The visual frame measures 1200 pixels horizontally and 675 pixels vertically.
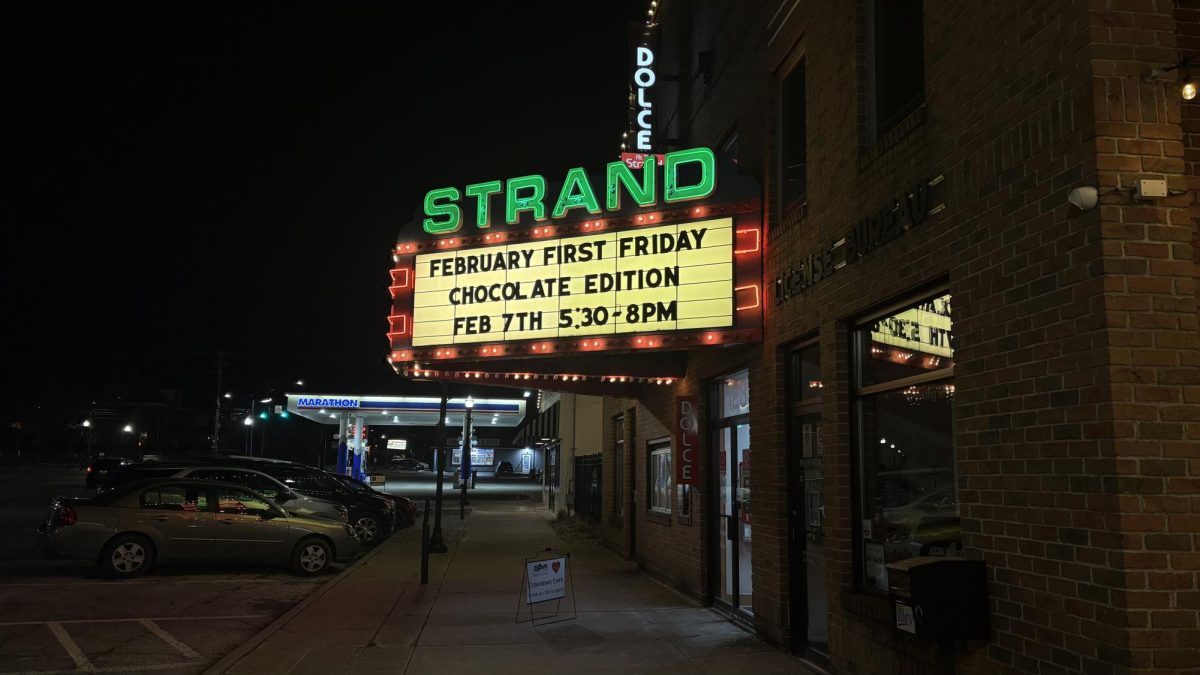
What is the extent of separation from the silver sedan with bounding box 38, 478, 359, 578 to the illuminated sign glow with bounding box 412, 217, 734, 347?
461 cm

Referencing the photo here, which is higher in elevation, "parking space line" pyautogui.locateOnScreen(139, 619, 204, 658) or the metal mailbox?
the metal mailbox

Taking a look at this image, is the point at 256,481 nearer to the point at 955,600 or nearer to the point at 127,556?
the point at 127,556

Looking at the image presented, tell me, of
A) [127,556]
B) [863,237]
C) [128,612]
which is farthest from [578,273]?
[127,556]

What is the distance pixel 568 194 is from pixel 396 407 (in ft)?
118

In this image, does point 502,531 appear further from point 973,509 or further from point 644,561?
point 973,509

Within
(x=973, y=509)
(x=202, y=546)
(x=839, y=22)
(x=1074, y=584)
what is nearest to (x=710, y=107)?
(x=839, y=22)

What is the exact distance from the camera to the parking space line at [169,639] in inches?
362

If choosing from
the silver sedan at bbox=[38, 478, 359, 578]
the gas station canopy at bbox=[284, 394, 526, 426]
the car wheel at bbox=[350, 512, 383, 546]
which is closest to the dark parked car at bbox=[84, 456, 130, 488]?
the gas station canopy at bbox=[284, 394, 526, 426]

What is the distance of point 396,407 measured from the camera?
45781 mm

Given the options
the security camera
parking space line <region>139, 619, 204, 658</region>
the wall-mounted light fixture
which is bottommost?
parking space line <region>139, 619, 204, 658</region>

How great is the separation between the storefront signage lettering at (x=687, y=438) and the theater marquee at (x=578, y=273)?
1.03 m

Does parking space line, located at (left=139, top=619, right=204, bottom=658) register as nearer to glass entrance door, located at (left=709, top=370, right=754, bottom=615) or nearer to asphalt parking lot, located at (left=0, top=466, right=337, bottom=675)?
asphalt parking lot, located at (left=0, top=466, right=337, bottom=675)

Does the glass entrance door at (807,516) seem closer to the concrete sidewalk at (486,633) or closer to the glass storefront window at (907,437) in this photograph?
the concrete sidewalk at (486,633)

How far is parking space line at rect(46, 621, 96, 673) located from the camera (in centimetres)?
844
